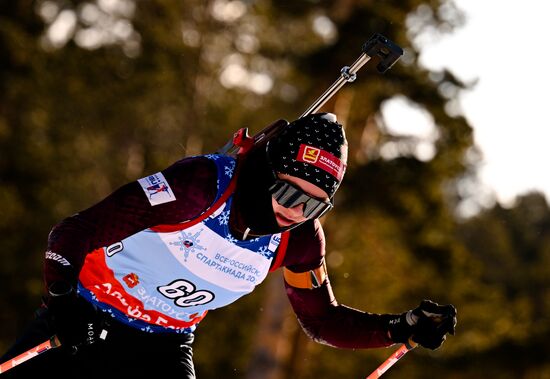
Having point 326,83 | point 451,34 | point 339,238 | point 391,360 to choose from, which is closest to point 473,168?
point 339,238

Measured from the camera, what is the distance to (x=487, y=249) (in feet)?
95.7

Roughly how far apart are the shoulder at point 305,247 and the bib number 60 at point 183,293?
422 millimetres

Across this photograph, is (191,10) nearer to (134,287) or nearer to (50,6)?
(50,6)

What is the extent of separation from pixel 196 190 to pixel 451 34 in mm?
11880

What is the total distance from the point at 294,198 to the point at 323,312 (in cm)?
73

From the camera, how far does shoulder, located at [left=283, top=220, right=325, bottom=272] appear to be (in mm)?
3584

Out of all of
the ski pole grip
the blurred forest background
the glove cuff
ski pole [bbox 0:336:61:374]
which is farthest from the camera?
the blurred forest background

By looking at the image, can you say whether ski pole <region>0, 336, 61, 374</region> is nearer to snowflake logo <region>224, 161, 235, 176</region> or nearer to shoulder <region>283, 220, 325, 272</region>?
snowflake logo <region>224, 161, 235, 176</region>

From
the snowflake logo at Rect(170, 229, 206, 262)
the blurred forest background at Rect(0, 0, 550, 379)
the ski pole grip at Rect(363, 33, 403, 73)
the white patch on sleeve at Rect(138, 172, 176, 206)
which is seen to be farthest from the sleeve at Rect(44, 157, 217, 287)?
the blurred forest background at Rect(0, 0, 550, 379)

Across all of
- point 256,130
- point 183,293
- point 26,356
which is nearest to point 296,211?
point 183,293

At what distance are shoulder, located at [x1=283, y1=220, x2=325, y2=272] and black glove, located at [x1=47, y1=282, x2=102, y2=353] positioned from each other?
932 mm

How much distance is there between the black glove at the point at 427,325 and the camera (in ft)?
11.6

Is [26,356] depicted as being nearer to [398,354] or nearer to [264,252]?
[264,252]

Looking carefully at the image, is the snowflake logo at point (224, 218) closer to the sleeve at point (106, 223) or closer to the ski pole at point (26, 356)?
the sleeve at point (106, 223)
